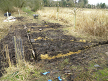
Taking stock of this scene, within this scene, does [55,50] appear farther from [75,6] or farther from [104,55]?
[75,6]

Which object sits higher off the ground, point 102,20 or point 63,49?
point 102,20

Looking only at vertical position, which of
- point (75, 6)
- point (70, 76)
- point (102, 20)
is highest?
point (75, 6)

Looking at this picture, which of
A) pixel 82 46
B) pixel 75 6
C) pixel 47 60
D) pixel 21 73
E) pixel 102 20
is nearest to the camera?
Answer: pixel 21 73

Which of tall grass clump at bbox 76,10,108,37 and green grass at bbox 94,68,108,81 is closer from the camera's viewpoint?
green grass at bbox 94,68,108,81

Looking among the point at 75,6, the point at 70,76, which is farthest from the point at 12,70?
the point at 75,6

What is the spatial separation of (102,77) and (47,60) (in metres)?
1.45

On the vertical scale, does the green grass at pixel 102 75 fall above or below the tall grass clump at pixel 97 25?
below

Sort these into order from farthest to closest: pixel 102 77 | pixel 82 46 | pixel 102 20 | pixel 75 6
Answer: pixel 75 6, pixel 102 20, pixel 82 46, pixel 102 77

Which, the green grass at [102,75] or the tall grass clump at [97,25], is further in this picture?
the tall grass clump at [97,25]

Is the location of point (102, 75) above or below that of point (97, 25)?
below

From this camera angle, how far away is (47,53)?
10.7 feet

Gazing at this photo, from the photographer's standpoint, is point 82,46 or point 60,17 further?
point 60,17

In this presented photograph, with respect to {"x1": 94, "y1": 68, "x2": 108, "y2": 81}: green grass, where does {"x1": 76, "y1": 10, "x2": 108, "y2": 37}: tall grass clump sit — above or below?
above

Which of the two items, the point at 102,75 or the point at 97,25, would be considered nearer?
the point at 102,75
